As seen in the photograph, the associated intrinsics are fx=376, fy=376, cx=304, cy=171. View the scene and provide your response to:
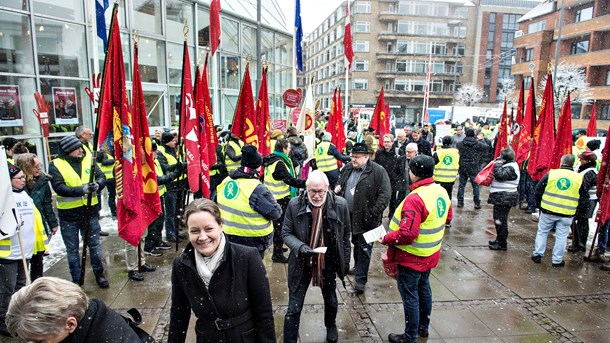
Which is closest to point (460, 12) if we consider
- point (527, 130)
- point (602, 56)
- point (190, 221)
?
point (602, 56)

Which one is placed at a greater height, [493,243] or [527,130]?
[527,130]

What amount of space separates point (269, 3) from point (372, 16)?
37.2 metres

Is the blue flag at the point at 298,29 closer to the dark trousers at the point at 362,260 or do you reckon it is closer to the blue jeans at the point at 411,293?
the dark trousers at the point at 362,260

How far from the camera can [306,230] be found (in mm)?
3740

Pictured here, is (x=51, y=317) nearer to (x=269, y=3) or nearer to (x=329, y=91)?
(x=269, y=3)

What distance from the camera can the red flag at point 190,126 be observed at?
589 centimetres

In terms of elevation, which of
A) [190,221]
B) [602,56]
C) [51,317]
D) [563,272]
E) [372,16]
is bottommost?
[563,272]

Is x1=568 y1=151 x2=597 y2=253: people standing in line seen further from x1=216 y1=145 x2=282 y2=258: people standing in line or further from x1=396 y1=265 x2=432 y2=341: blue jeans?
x1=216 y1=145 x2=282 y2=258: people standing in line

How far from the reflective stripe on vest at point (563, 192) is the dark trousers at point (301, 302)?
4376mm

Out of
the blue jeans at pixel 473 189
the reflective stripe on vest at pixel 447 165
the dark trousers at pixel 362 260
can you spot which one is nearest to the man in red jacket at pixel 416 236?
the dark trousers at pixel 362 260

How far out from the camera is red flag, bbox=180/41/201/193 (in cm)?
589

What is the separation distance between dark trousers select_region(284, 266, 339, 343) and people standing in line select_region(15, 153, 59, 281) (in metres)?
3.23

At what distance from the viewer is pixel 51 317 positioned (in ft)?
5.52

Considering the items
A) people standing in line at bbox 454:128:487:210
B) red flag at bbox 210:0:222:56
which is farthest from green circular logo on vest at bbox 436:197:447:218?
people standing in line at bbox 454:128:487:210
